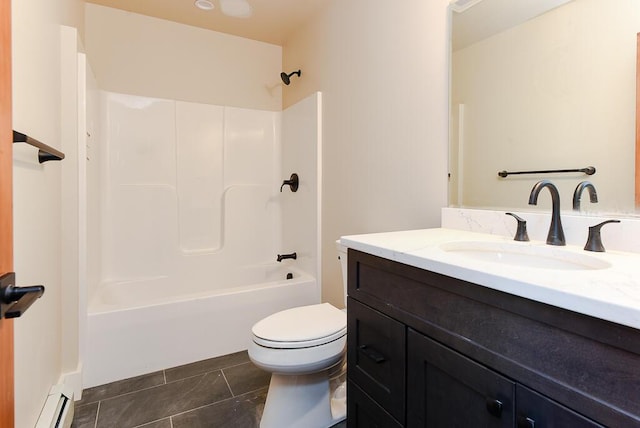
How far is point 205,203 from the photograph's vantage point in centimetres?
281

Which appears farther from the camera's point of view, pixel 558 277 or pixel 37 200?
pixel 37 200

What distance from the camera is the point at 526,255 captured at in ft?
3.35

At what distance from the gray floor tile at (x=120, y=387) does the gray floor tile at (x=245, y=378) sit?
39 centimetres

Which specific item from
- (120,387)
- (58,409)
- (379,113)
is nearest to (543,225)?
(379,113)

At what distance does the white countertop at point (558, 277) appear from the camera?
1.65 feet

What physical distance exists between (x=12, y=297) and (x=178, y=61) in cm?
256

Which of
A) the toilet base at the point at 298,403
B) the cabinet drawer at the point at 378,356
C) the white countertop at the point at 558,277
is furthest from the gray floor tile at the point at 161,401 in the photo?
the white countertop at the point at 558,277

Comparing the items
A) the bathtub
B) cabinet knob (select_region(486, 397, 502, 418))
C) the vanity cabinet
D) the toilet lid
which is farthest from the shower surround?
cabinet knob (select_region(486, 397, 502, 418))

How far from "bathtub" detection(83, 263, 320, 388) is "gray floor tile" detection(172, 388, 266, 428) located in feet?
1.64

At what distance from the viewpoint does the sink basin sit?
2.92 feet

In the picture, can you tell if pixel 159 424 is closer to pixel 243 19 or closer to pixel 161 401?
pixel 161 401

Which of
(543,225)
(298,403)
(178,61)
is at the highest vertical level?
(178,61)

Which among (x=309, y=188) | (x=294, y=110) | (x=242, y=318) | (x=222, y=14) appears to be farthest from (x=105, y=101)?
(x=242, y=318)

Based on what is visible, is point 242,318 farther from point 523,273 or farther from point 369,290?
point 523,273
